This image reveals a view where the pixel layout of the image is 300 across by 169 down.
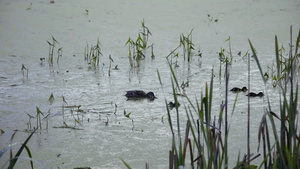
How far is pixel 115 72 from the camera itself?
2.81 metres

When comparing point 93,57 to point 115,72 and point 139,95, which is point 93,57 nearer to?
point 115,72

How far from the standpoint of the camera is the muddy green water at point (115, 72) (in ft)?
5.62

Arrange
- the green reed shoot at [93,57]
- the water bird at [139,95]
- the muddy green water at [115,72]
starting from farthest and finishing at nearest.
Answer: the green reed shoot at [93,57]
the water bird at [139,95]
the muddy green water at [115,72]

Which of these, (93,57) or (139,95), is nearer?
(139,95)

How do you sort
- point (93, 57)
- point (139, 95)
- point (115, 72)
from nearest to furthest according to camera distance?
1. point (139, 95)
2. point (115, 72)
3. point (93, 57)

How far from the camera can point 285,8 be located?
453 cm

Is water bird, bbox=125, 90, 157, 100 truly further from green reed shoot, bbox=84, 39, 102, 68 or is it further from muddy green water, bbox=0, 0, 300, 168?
green reed shoot, bbox=84, 39, 102, 68

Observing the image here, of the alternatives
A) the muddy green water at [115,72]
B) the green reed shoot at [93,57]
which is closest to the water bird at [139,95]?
the muddy green water at [115,72]

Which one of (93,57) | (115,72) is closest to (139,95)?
(115,72)

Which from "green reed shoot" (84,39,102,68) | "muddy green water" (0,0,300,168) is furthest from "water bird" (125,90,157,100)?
"green reed shoot" (84,39,102,68)

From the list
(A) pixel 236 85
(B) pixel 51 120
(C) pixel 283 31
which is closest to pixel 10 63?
(B) pixel 51 120

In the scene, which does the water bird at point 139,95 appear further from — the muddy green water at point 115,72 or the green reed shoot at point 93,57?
the green reed shoot at point 93,57

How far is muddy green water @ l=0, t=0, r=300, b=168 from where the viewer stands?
5.62 ft

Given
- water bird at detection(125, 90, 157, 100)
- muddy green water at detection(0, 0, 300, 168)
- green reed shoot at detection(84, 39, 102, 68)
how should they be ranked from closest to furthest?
muddy green water at detection(0, 0, 300, 168)
water bird at detection(125, 90, 157, 100)
green reed shoot at detection(84, 39, 102, 68)
